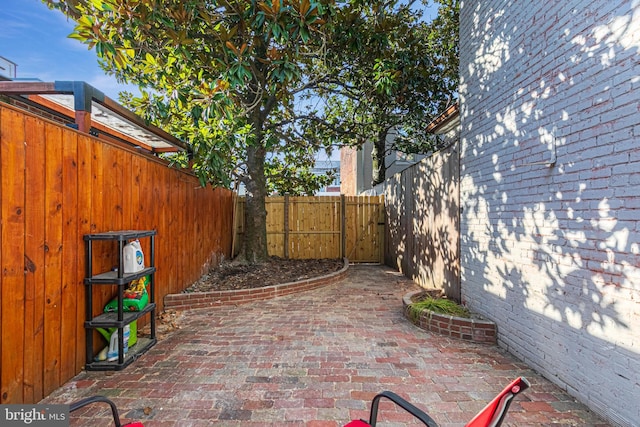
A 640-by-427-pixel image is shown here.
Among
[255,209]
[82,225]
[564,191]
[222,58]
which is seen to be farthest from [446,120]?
[82,225]

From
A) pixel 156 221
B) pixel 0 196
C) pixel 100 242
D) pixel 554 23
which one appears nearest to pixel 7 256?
pixel 0 196

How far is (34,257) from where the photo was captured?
7.66ft

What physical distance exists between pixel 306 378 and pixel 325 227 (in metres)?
6.46

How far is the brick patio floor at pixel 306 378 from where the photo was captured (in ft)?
7.50

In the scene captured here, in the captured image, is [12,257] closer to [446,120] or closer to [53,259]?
[53,259]

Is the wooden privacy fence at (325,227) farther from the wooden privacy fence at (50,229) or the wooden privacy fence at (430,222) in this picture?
the wooden privacy fence at (50,229)

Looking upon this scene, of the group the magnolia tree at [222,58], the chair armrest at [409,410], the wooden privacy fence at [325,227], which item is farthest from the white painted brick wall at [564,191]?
the wooden privacy fence at [325,227]

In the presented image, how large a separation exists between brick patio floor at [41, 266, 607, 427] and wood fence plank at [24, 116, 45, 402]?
31 cm

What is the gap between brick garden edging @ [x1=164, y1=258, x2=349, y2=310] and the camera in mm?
4781

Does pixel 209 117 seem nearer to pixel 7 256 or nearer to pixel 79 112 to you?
pixel 79 112

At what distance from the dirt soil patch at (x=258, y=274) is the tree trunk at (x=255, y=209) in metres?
0.33

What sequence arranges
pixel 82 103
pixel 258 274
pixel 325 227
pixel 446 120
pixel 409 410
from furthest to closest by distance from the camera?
pixel 325 227
pixel 258 274
pixel 446 120
pixel 82 103
pixel 409 410

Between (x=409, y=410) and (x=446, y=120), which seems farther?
(x=446, y=120)

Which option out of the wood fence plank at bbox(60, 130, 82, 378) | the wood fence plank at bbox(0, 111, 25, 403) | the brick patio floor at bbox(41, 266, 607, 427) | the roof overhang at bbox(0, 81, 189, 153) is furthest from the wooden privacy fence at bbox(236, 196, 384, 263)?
the wood fence plank at bbox(0, 111, 25, 403)
